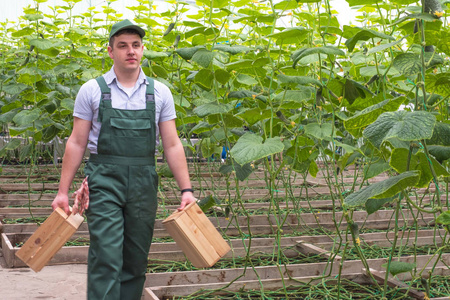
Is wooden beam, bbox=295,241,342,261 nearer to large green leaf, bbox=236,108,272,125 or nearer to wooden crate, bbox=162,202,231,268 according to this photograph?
large green leaf, bbox=236,108,272,125

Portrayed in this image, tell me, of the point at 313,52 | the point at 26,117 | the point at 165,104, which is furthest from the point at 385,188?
the point at 26,117

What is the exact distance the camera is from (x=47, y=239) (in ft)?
7.39

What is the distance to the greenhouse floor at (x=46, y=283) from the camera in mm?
3060

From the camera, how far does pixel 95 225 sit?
2262 millimetres

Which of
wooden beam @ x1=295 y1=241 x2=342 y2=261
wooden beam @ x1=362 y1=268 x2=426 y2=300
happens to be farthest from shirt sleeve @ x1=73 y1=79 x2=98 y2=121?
wooden beam @ x1=295 y1=241 x2=342 y2=261

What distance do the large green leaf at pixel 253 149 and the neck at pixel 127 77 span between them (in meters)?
0.55

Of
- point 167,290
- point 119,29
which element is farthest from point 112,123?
point 167,290

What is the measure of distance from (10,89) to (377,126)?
3.48m

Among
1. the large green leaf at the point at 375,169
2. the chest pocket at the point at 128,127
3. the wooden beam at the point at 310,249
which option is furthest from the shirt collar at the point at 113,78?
the wooden beam at the point at 310,249

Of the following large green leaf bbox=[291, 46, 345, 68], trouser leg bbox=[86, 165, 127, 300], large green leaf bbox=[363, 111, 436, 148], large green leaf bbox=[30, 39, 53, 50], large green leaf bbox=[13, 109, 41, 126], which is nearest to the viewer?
large green leaf bbox=[363, 111, 436, 148]

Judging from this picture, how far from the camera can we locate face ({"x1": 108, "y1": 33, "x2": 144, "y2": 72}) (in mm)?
2346

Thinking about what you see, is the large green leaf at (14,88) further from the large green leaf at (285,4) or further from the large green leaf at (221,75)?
the large green leaf at (285,4)

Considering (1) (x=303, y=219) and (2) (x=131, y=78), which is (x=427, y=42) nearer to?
(2) (x=131, y=78)

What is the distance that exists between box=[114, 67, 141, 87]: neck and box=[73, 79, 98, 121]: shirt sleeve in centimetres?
10
